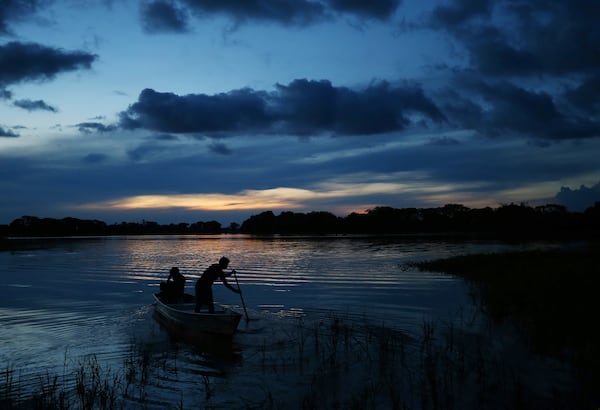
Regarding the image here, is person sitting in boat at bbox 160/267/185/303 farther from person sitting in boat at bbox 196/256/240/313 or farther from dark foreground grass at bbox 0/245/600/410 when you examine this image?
dark foreground grass at bbox 0/245/600/410

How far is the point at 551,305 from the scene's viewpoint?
744 inches

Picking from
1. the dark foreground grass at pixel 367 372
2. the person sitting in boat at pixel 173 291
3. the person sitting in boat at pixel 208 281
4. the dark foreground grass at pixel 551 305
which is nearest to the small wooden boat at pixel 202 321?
the person sitting in boat at pixel 208 281

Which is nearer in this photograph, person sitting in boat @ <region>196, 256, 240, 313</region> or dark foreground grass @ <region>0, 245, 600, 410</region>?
dark foreground grass @ <region>0, 245, 600, 410</region>

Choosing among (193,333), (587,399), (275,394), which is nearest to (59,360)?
(193,333)

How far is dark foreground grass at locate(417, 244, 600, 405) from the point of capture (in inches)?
509

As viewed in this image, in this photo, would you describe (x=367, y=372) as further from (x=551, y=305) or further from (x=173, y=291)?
(x=173, y=291)

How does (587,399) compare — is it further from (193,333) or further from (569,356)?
(193,333)

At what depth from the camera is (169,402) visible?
1034 cm

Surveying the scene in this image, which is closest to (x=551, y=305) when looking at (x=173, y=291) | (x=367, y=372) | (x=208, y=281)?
(x=367, y=372)

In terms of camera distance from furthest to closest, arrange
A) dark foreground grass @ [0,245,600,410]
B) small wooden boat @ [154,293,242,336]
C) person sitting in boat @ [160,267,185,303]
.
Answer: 1. person sitting in boat @ [160,267,185,303]
2. small wooden boat @ [154,293,242,336]
3. dark foreground grass @ [0,245,600,410]

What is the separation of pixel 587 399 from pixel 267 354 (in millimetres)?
8662

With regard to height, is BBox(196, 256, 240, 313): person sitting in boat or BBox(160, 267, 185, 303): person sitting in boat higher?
BBox(196, 256, 240, 313): person sitting in boat

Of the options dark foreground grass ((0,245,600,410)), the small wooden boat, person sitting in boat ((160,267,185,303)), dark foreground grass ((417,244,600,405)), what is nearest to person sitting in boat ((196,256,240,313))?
the small wooden boat

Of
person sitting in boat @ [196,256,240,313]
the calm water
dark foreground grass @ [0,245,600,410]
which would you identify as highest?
person sitting in boat @ [196,256,240,313]
